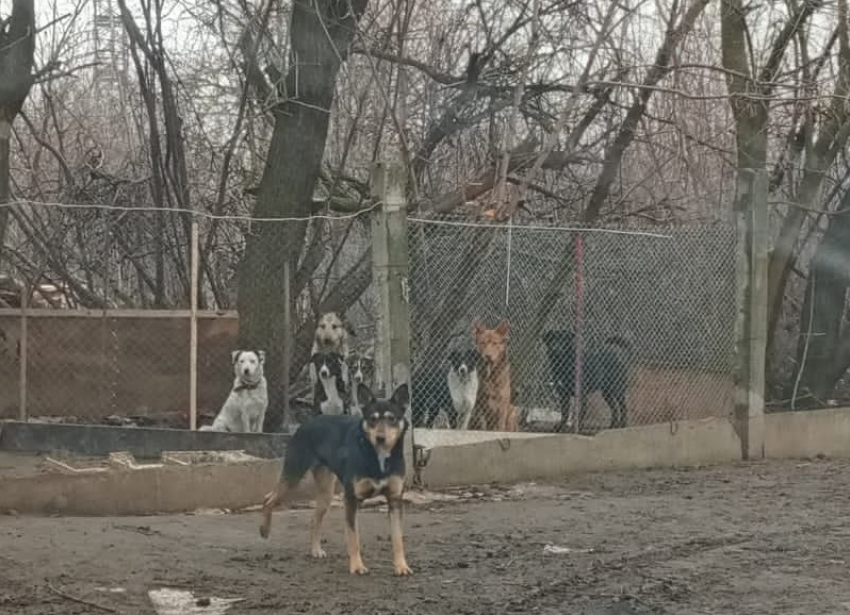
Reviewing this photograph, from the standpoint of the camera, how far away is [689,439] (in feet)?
37.3

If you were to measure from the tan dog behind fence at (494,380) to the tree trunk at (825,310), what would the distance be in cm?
426

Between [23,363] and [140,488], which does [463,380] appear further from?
[23,363]

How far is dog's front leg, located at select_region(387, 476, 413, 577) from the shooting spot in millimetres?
6672

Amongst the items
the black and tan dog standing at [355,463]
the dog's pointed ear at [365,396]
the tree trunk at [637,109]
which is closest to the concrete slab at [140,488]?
the black and tan dog standing at [355,463]

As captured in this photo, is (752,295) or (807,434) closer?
(752,295)

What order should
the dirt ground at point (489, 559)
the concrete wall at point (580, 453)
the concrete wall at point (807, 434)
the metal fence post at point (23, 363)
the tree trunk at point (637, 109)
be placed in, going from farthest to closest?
the tree trunk at point (637, 109)
the metal fence post at point (23, 363)
the concrete wall at point (807, 434)
the concrete wall at point (580, 453)
the dirt ground at point (489, 559)

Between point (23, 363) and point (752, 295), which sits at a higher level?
point (752, 295)

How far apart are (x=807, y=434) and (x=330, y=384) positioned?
4.87m

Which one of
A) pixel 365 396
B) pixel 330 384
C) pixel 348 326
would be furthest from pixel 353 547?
pixel 348 326

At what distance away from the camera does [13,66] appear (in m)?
13.1

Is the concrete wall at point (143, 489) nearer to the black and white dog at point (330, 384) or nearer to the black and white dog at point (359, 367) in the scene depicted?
the black and white dog at point (359, 367)

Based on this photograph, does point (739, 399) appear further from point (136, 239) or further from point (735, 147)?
point (136, 239)

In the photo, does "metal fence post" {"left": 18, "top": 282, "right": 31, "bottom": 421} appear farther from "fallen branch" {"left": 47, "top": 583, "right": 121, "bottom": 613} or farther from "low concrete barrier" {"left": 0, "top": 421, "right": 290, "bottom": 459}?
"fallen branch" {"left": 47, "top": 583, "right": 121, "bottom": 613}

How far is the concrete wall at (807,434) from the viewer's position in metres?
12.0
